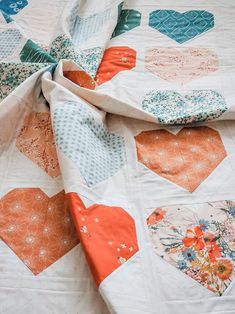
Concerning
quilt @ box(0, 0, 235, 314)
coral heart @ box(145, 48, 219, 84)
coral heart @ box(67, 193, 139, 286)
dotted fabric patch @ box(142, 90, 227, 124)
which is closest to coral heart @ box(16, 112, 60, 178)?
quilt @ box(0, 0, 235, 314)

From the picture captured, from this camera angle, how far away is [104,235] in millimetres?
604

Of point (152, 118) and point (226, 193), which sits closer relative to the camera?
point (226, 193)

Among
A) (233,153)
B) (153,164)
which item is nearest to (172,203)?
(153,164)

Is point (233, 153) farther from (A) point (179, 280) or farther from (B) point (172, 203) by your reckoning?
(A) point (179, 280)

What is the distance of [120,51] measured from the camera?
3.34 feet

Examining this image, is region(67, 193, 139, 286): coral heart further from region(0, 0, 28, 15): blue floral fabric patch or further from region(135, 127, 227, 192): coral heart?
region(0, 0, 28, 15): blue floral fabric patch

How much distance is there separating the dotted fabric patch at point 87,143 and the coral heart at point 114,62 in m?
0.19

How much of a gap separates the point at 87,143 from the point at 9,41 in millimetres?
513

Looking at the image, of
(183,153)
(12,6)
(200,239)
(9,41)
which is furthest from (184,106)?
(12,6)

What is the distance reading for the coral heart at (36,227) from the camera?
Result: 0.60m

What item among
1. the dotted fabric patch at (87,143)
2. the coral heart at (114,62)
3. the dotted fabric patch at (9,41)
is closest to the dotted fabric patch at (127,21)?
the coral heart at (114,62)

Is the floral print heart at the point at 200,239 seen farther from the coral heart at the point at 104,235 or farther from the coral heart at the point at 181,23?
the coral heart at the point at 181,23

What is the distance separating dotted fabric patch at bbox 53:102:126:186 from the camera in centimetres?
69

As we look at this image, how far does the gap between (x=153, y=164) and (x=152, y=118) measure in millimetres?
125
